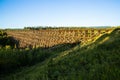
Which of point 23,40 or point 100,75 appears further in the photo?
point 23,40

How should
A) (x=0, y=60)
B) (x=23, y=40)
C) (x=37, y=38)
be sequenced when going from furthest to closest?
(x=23, y=40) → (x=37, y=38) → (x=0, y=60)

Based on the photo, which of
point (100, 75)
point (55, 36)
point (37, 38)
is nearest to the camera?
point (100, 75)

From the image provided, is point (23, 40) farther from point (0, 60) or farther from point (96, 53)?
point (96, 53)

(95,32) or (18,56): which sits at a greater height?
(95,32)

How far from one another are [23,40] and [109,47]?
3764cm

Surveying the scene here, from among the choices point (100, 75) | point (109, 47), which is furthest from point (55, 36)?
point (100, 75)

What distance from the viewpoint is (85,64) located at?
1426cm

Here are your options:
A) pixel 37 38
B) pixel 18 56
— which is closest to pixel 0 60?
pixel 18 56

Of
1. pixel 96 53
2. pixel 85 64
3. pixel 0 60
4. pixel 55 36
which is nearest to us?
pixel 85 64

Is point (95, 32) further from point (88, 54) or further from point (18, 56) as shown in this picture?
point (88, 54)

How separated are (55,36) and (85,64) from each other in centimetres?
2738

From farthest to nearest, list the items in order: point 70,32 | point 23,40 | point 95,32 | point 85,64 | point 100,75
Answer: point 23,40 < point 70,32 < point 95,32 < point 85,64 < point 100,75

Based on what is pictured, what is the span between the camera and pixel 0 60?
23.6 metres

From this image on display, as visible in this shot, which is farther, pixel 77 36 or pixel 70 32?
pixel 70 32
